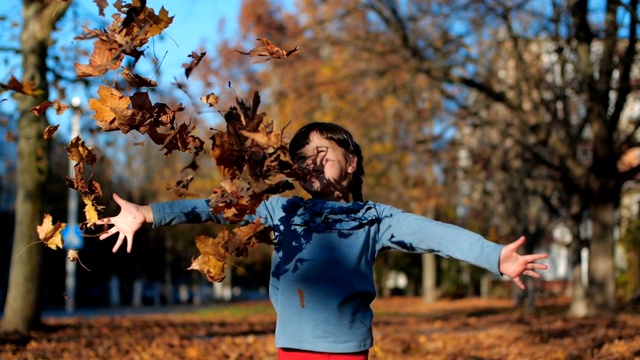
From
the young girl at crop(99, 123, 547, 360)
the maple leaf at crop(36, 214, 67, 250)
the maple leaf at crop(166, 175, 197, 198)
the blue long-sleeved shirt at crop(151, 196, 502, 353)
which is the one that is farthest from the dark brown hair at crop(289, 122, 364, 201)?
the maple leaf at crop(36, 214, 67, 250)

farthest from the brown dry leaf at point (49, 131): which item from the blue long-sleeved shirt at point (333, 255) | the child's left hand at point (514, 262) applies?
the child's left hand at point (514, 262)

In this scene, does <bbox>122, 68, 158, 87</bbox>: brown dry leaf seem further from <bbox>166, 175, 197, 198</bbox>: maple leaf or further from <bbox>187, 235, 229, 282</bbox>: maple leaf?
<bbox>187, 235, 229, 282</bbox>: maple leaf

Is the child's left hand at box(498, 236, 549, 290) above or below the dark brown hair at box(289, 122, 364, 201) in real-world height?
below

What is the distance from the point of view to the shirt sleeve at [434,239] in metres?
3.16

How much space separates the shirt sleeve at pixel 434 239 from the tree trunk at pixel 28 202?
822 centimetres

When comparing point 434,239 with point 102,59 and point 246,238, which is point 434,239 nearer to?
point 246,238

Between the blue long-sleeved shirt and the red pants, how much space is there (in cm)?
3

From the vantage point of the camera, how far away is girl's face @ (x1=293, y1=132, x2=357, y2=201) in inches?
140

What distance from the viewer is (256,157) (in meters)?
3.32

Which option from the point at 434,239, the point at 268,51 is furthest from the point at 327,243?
the point at 268,51

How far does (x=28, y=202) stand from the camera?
36.1 ft

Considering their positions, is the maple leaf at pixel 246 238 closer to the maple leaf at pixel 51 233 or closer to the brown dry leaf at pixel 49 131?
the maple leaf at pixel 51 233

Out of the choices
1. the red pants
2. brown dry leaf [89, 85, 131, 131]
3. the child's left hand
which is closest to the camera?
the child's left hand

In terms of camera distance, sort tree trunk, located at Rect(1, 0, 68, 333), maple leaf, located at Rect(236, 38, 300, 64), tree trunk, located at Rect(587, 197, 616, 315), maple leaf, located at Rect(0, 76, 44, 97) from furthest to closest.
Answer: tree trunk, located at Rect(587, 197, 616, 315)
tree trunk, located at Rect(1, 0, 68, 333)
maple leaf, located at Rect(236, 38, 300, 64)
maple leaf, located at Rect(0, 76, 44, 97)
